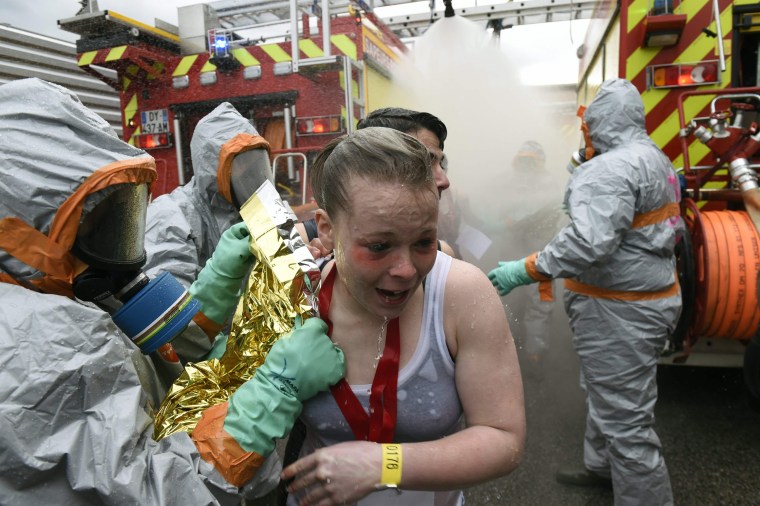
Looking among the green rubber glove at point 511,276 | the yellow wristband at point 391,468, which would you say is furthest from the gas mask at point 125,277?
the green rubber glove at point 511,276

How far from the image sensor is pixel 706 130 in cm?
308

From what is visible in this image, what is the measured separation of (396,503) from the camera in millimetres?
1242

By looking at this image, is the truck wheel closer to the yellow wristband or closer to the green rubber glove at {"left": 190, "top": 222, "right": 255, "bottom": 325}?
the yellow wristband

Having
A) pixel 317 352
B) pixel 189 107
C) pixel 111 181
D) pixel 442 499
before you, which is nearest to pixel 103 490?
pixel 317 352

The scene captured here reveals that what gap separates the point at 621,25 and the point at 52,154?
12.2ft

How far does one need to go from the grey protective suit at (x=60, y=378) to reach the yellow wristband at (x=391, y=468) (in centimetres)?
38

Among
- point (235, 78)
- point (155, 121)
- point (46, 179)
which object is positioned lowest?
point (46, 179)

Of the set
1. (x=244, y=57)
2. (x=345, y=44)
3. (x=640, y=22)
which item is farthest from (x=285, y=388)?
(x=244, y=57)

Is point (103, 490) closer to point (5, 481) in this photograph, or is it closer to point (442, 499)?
point (5, 481)

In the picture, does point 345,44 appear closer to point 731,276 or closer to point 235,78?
point 235,78

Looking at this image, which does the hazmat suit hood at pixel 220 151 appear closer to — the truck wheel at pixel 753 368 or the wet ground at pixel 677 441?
the wet ground at pixel 677 441

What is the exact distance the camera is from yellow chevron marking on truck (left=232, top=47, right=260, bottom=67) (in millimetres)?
5031

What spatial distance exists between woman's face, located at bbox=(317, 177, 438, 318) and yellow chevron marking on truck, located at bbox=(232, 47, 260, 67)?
4.47 m

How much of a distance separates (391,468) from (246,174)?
78.4 inches
